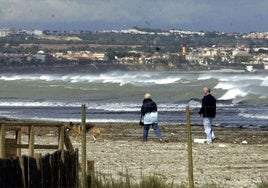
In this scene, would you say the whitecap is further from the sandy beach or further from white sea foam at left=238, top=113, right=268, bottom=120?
the sandy beach

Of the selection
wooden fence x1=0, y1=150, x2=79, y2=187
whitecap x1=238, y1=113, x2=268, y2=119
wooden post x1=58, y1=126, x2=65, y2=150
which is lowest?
whitecap x1=238, y1=113, x2=268, y2=119

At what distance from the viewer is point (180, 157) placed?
2056 cm

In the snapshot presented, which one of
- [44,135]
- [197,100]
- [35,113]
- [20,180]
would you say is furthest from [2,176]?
[197,100]

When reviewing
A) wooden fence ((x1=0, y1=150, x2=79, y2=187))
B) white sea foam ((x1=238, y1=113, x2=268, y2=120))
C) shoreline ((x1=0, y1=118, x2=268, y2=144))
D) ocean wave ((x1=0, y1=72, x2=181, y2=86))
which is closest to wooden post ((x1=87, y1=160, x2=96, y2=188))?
wooden fence ((x1=0, y1=150, x2=79, y2=187))

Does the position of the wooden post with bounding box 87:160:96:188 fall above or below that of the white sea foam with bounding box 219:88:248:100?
below

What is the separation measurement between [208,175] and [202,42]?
179 metres

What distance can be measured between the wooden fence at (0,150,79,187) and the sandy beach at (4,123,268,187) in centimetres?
187

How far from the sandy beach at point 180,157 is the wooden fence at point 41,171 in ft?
6.15

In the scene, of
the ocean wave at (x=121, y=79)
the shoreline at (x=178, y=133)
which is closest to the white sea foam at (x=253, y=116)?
the shoreline at (x=178, y=133)

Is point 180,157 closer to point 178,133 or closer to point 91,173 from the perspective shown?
point 91,173

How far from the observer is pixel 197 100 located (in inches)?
2056

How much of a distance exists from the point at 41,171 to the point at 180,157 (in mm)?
8235

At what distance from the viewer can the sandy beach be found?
1714cm

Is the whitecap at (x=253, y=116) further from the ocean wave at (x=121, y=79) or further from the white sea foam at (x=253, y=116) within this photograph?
the ocean wave at (x=121, y=79)
